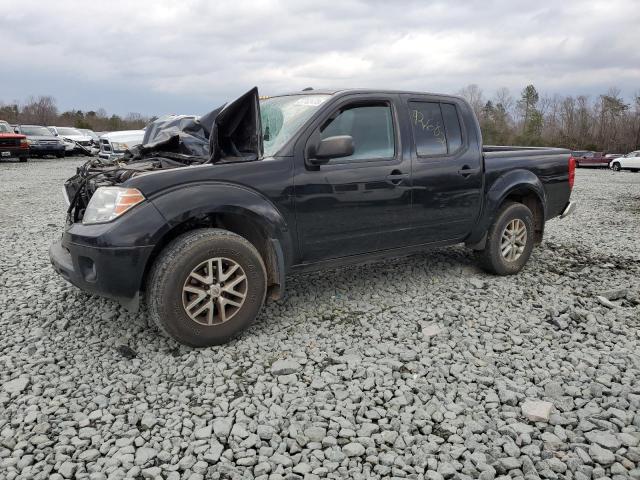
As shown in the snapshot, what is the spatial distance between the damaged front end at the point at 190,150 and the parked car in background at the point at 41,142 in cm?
2530

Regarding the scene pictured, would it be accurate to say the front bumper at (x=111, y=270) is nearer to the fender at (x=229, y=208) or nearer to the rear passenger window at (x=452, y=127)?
the fender at (x=229, y=208)

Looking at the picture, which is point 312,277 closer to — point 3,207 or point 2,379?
point 2,379

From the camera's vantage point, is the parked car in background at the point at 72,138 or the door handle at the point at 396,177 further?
the parked car in background at the point at 72,138

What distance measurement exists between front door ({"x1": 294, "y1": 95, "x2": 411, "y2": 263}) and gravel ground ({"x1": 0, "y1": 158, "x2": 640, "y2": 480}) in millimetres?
668

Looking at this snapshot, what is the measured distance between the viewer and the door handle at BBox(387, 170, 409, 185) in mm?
4276

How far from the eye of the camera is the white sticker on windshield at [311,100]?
4.11 metres

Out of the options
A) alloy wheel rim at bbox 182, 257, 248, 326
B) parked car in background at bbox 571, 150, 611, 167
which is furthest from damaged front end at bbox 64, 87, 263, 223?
parked car in background at bbox 571, 150, 611, 167

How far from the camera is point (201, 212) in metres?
3.49

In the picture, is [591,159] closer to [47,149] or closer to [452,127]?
[47,149]

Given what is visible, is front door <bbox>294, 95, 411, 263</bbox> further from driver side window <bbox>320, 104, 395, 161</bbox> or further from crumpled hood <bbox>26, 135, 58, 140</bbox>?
crumpled hood <bbox>26, 135, 58, 140</bbox>

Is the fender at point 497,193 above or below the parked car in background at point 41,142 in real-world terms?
below

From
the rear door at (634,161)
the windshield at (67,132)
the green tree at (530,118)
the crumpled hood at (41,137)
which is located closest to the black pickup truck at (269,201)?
the crumpled hood at (41,137)

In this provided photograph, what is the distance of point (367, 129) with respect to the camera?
429cm

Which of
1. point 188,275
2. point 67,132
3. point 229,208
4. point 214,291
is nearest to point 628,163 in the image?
point 67,132
